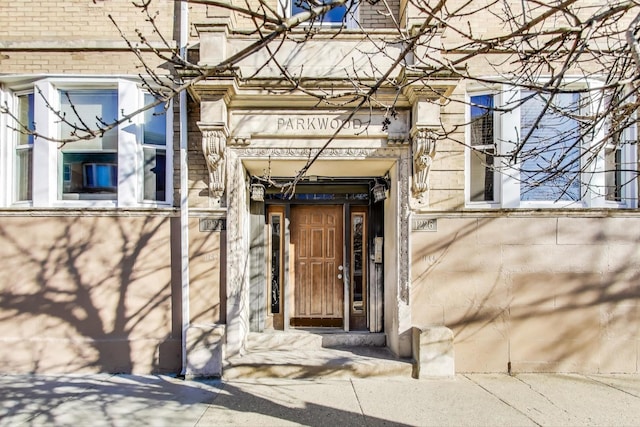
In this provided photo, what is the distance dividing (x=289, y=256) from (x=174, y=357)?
2.46 m

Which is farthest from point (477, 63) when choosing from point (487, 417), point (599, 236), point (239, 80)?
point (487, 417)

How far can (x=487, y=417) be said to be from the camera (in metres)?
4.41

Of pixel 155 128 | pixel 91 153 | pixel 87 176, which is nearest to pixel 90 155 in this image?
pixel 91 153

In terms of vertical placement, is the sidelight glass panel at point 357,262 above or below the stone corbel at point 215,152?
below

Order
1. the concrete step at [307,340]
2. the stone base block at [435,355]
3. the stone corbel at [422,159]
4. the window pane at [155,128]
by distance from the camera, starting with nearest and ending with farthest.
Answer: the stone base block at [435,355] < the stone corbel at [422,159] < the window pane at [155,128] < the concrete step at [307,340]

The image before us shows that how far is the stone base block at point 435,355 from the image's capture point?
542 centimetres

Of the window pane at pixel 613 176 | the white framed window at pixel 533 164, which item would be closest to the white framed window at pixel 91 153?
the white framed window at pixel 533 164

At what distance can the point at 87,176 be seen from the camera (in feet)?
19.9

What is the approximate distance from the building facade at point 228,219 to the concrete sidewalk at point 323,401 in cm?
42

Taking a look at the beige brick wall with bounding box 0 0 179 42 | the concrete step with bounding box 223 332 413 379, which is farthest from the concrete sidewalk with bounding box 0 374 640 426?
the beige brick wall with bounding box 0 0 179 42

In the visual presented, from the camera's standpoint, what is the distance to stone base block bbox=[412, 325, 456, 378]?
5.42 meters

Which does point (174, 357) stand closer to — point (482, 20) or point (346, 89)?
point (346, 89)

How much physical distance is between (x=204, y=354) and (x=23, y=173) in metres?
4.07

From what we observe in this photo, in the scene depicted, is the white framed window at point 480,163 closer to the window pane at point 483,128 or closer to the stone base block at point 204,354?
the window pane at point 483,128
